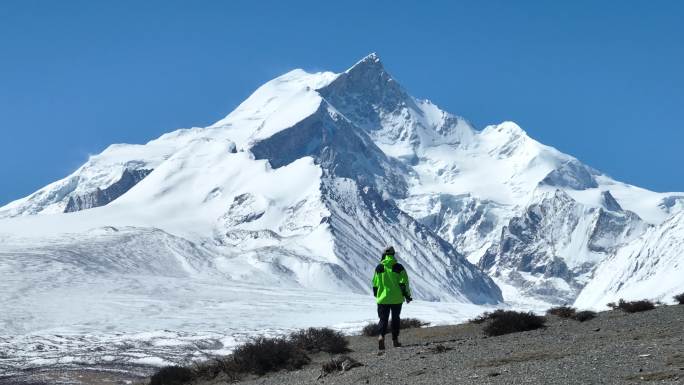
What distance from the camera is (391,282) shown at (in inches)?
1074

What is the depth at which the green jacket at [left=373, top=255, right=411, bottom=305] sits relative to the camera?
27.3 m

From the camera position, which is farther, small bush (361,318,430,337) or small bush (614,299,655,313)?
small bush (361,318,430,337)

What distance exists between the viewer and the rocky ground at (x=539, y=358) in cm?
1839

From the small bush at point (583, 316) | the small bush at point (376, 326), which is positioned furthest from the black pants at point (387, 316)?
the small bush at point (376, 326)

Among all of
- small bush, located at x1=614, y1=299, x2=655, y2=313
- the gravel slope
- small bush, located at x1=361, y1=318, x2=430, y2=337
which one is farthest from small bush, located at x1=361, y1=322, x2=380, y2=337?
small bush, located at x1=614, y1=299, x2=655, y2=313

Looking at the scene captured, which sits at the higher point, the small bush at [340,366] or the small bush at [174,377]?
the small bush at [174,377]

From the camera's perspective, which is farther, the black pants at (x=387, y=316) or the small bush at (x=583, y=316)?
the small bush at (x=583, y=316)

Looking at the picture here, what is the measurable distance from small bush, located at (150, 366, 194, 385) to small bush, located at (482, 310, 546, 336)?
8007 mm

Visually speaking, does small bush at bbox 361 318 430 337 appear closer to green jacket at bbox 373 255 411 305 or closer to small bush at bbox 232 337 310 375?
small bush at bbox 232 337 310 375

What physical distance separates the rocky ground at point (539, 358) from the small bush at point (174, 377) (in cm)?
68

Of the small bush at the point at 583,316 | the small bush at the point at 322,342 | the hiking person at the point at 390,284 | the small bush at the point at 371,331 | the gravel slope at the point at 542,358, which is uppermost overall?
the hiking person at the point at 390,284

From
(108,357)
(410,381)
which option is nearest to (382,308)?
(410,381)

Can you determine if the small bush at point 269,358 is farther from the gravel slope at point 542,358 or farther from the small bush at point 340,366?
the small bush at point 340,366

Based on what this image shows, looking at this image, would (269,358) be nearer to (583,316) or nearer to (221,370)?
(221,370)
